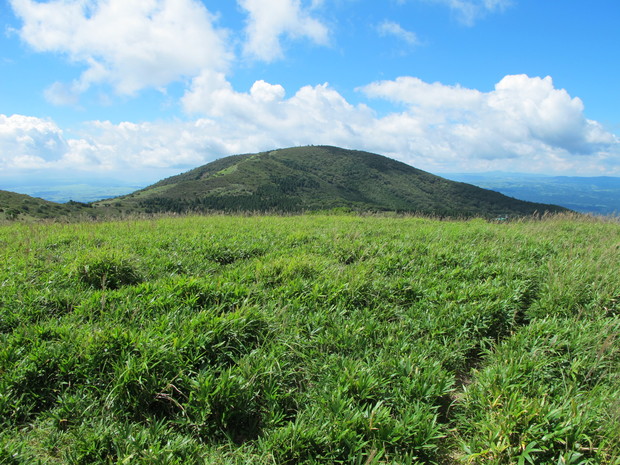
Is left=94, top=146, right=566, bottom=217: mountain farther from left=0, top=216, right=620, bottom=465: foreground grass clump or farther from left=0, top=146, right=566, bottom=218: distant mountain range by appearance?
left=0, top=216, right=620, bottom=465: foreground grass clump

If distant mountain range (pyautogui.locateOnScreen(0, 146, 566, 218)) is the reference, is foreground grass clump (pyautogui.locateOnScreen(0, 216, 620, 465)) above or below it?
below

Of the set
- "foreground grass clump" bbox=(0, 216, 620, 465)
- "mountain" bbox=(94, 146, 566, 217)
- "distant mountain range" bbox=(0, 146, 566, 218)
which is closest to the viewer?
"foreground grass clump" bbox=(0, 216, 620, 465)

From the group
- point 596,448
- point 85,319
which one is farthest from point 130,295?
point 596,448

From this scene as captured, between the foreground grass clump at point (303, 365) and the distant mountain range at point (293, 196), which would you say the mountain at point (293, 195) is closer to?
the distant mountain range at point (293, 196)

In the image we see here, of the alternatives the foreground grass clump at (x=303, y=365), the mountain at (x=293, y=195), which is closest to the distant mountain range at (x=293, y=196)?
the mountain at (x=293, y=195)

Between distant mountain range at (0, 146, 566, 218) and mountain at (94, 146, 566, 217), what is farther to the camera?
mountain at (94, 146, 566, 217)

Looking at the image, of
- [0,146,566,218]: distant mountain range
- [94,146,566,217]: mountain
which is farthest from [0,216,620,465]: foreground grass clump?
[94,146,566,217]: mountain

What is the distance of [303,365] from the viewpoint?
320 cm

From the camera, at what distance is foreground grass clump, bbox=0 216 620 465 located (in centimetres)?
222

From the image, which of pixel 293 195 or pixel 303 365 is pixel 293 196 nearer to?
pixel 293 195

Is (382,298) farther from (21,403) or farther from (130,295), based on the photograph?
(21,403)

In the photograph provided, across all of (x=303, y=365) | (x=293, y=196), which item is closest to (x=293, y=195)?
(x=293, y=196)

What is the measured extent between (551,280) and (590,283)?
0.51 m

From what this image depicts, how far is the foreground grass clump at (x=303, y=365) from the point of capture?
222 centimetres
